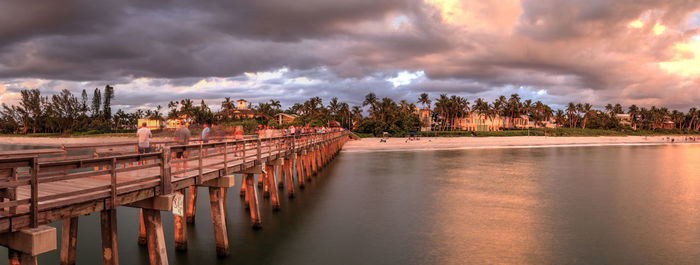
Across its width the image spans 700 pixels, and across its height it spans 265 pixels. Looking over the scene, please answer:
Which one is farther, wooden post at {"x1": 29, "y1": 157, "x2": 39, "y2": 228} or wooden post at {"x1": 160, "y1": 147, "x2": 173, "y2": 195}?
wooden post at {"x1": 160, "y1": 147, "x2": 173, "y2": 195}

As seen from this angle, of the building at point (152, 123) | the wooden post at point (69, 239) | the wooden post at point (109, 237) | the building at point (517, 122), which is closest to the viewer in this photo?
the wooden post at point (109, 237)

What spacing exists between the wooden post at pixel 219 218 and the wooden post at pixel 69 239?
12.0 ft

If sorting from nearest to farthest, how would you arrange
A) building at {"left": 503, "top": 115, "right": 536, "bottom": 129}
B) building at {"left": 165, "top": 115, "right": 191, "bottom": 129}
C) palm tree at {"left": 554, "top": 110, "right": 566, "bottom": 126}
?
building at {"left": 165, "top": 115, "right": 191, "bottom": 129} → building at {"left": 503, "top": 115, "right": 536, "bottom": 129} → palm tree at {"left": 554, "top": 110, "right": 566, "bottom": 126}

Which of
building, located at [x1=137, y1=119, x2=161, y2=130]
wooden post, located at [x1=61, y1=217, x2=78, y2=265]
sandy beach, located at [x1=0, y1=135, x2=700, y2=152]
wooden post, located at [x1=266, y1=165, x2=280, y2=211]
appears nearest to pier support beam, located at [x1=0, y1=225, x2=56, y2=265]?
wooden post, located at [x1=61, y1=217, x2=78, y2=265]

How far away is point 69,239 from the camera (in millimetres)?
11266

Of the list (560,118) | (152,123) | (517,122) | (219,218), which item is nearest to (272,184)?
(219,218)

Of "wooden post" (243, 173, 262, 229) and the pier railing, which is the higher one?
the pier railing

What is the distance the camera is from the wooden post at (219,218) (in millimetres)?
12750

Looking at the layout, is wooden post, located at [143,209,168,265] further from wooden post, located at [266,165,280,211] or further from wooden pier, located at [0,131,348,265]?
wooden post, located at [266,165,280,211]

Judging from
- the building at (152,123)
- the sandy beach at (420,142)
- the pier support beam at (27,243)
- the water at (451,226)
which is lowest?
the water at (451,226)

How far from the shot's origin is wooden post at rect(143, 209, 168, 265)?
9.29m

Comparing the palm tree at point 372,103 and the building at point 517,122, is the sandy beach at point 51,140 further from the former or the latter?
the building at point 517,122

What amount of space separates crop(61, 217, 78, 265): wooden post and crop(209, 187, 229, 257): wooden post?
3667 mm

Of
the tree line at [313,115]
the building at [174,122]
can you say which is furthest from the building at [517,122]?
the building at [174,122]
